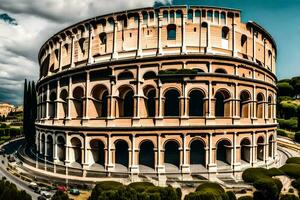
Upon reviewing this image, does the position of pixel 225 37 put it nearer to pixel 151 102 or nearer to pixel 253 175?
pixel 151 102

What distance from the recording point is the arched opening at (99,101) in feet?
99.2

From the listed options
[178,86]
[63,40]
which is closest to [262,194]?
[178,86]

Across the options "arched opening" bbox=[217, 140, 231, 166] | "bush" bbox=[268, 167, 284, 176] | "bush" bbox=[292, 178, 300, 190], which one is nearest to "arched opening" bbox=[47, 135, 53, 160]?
"arched opening" bbox=[217, 140, 231, 166]

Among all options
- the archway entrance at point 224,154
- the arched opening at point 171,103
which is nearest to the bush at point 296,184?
the archway entrance at point 224,154

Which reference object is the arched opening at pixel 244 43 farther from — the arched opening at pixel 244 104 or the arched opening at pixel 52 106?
the arched opening at pixel 52 106

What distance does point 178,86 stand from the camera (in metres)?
27.0

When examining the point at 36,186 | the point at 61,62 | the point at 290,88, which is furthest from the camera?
the point at 290,88

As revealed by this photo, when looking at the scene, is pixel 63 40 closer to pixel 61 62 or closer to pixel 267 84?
pixel 61 62

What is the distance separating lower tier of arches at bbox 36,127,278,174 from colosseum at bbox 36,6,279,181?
111mm

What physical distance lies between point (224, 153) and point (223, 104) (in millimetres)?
6100

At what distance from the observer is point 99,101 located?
30922 millimetres

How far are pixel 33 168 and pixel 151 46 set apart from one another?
72.5ft

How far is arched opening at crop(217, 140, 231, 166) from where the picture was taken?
92.0 feet

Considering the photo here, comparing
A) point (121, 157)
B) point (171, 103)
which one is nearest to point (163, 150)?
point (121, 157)
